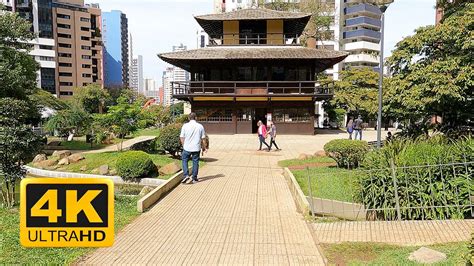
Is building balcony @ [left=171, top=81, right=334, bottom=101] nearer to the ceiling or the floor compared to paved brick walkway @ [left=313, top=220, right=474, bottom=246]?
nearer to the ceiling

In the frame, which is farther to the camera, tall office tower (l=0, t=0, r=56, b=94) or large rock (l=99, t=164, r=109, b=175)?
tall office tower (l=0, t=0, r=56, b=94)

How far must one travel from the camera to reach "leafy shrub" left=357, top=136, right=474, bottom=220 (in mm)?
7027

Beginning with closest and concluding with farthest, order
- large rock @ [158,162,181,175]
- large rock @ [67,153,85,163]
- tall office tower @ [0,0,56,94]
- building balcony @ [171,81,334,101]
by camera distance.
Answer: large rock @ [158,162,181,175], large rock @ [67,153,85,163], building balcony @ [171,81,334,101], tall office tower @ [0,0,56,94]

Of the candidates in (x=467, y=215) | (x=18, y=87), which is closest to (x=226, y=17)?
(x=18, y=87)

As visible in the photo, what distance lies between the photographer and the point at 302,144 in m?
22.4

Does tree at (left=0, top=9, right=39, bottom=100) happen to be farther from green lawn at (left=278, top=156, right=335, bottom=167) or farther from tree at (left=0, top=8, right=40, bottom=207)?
green lawn at (left=278, top=156, right=335, bottom=167)

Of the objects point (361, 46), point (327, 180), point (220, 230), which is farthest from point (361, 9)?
point (220, 230)

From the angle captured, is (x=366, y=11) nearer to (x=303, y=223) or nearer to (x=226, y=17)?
(x=226, y=17)

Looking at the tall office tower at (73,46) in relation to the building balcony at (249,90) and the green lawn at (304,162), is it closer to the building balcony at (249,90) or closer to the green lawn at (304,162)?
the building balcony at (249,90)

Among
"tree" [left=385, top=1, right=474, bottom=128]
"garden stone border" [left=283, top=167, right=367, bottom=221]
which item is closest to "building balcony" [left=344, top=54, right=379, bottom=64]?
"tree" [left=385, top=1, right=474, bottom=128]

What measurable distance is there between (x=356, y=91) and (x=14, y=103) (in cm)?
3189

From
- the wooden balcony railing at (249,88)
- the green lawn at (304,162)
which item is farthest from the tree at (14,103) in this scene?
the wooden balcony railing at (249,88)

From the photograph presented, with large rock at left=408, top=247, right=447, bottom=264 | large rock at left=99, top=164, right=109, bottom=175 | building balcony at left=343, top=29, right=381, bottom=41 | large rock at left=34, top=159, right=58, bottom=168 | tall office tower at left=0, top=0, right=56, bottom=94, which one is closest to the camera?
large rock at left=408, top=247, right=447, bottom=264

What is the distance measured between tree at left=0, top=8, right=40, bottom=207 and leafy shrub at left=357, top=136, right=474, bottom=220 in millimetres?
8186
